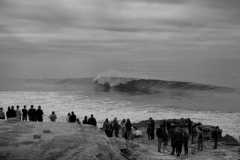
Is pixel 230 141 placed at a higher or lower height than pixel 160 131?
lower

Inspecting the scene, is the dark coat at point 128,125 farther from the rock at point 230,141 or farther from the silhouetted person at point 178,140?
the rock at point 230,141

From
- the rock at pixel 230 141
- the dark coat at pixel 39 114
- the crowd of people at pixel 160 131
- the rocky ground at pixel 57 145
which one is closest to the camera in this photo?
the rocky ground at pixel 57 145

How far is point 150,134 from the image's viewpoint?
14367 millimetres

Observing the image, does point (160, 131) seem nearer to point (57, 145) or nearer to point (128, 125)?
point (128, 125)

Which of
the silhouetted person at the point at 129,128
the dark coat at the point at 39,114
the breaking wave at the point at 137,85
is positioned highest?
the breaking wave at the point at 137,85

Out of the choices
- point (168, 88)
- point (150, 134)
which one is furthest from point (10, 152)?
point (168, 88)

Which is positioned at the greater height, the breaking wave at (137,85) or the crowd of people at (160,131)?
the breaking wave at (137,85)

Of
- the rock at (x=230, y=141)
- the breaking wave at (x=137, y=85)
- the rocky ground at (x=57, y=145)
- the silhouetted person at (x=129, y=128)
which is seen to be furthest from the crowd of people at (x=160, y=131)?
the breaking wave at (x=137, y=85)

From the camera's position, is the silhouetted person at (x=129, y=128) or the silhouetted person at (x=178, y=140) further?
the silhouetted person at (x=129, y=128)

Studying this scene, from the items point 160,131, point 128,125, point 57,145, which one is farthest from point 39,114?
point 57,145

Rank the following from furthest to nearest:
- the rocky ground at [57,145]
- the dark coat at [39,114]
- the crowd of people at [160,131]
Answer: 1. the dark coat at [39,114]
2. the crowd of people at [160,131]
3. the rocky ground at [57,145]

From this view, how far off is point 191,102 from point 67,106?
14.6 meters

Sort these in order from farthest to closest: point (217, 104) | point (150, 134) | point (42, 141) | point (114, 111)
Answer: point (217, 104), point (114, 111), point (150, 134), point (42, 141)

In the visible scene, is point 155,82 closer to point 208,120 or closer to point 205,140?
point 208,120
